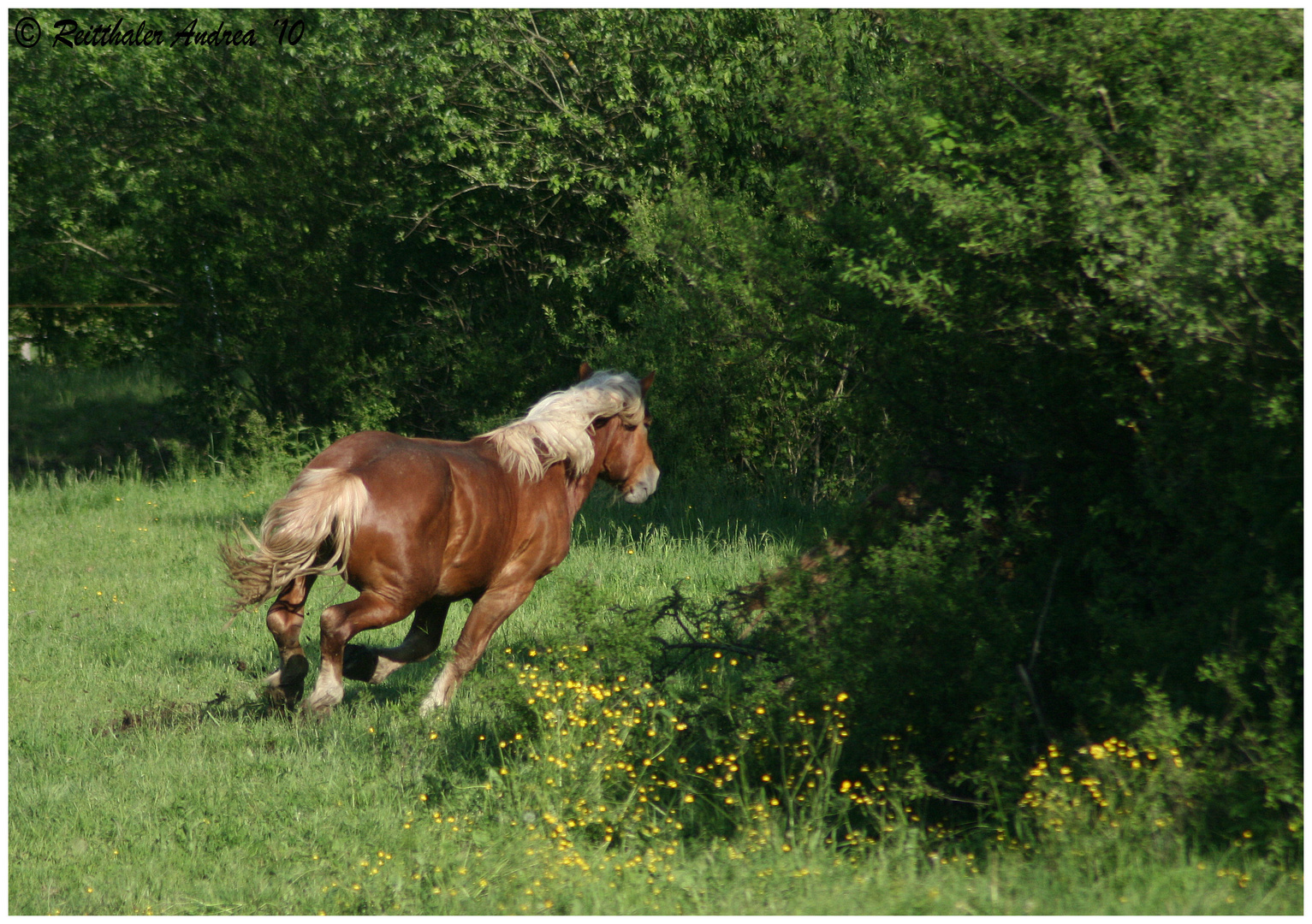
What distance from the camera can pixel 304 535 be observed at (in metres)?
5.59

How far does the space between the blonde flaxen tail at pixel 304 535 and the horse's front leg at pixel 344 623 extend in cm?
22

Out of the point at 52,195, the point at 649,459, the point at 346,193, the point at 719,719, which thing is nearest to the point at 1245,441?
the point at 719,719

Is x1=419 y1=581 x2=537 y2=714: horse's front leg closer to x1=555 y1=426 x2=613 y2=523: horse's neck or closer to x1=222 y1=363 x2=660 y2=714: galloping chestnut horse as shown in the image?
x1=222 y1=363 x2=660 y2=714: galloping chestnut horse

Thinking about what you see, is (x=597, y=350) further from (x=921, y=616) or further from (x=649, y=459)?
(x=921, y=616)

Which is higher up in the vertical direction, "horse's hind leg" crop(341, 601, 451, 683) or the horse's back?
the horse's back

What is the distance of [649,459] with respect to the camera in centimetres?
740

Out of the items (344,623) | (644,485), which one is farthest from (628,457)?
(344,623)

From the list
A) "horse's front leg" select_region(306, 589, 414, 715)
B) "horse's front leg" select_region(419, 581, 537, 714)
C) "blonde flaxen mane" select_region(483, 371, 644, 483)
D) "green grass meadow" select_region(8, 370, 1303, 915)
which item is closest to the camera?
"green grass meadow" select_region(8, 370, 1303, 915)

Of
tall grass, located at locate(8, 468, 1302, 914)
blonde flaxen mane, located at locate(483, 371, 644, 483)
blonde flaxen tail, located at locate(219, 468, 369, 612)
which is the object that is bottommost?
tall grass, located at locate(8, 468, 1302, 914)

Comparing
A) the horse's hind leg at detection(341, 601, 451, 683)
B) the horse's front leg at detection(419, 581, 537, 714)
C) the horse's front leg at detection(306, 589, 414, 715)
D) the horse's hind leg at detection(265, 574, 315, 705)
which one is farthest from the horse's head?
the horse's hind leg at detection(265, 574, 315, 705)

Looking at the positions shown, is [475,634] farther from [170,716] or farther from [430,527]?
[170,716]

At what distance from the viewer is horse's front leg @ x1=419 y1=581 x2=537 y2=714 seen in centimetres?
634

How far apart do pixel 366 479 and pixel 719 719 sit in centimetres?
226

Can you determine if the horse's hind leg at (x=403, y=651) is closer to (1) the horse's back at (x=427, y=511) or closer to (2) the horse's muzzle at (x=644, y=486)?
(1) the horse's back at (x=427, y=511)
